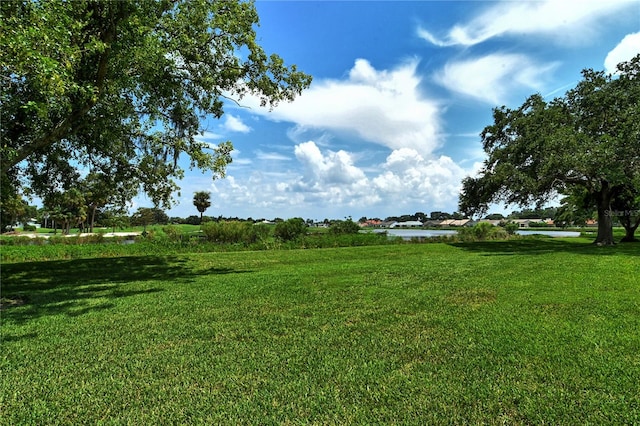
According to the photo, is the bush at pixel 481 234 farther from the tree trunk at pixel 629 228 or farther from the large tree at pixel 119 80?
the large tree at pixel 119 80

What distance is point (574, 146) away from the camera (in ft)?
58.5

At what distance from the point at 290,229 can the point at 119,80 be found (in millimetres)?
20393

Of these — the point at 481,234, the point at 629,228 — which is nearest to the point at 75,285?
the point at 481,234

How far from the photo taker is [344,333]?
4746mm

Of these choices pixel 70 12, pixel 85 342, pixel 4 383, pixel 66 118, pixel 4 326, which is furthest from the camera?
pixel 66 118

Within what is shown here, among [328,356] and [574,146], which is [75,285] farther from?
[574,146]

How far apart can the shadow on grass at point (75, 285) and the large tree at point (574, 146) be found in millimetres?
17463

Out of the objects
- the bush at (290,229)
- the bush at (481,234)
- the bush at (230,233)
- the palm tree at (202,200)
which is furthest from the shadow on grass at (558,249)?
the palm tree at (202,200)

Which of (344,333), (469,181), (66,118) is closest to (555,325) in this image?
(344,333)

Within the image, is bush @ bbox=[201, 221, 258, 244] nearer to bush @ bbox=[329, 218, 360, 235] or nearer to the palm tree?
bush @ bbox=[329, 218, 360, 235]

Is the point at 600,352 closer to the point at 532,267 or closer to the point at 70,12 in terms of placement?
the point at 532,267

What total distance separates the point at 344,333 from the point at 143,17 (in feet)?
30.0

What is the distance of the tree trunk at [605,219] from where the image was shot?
68.5ft

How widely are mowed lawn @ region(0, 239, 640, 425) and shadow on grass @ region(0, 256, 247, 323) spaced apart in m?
0.10
